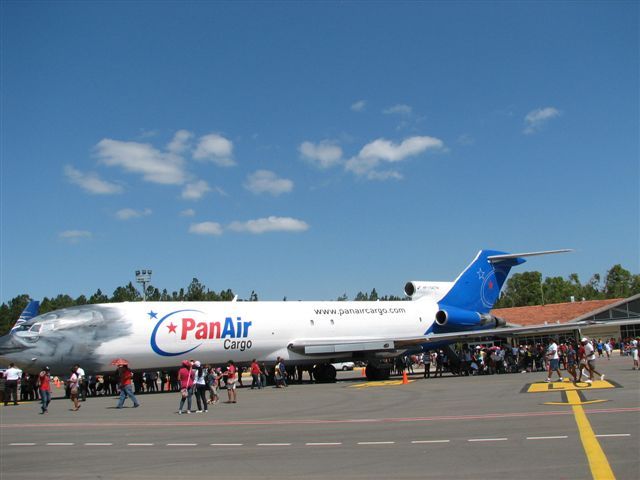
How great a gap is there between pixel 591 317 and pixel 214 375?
5152cm

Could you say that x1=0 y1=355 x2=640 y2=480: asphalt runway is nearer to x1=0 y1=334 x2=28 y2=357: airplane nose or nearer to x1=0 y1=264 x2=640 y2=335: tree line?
x1=0 y1=334 x2=28 y2=357: airplane nose

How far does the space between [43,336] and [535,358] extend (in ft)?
87.3

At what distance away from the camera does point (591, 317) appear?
2613 inches

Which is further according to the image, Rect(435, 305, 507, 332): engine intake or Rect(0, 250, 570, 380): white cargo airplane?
Rect(435, 305, 507, 332): engine intake

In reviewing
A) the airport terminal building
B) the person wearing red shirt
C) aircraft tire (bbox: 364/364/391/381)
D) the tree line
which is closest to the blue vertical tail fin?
aircraft tire (bbox: 364/364/391/381)

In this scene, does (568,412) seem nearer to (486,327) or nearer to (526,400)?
(526,400)

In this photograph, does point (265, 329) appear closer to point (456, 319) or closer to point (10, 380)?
point (10, 380)

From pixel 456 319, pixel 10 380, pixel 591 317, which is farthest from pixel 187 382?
pixel 591 317

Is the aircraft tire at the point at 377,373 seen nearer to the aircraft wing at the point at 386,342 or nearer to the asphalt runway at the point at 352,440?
the aircraft wing at the point at 386,342

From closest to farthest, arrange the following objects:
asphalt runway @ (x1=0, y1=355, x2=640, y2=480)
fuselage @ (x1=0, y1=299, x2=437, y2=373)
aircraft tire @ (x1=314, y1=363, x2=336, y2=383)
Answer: asphalt runway @ (x1=0, y1=355, x2=640, y2=480)
fuselage @ (x1=0, y1=299, x2=437, y2=373)
aircraft tire @ (x1=314, y1=363, x2=336, y2=383)

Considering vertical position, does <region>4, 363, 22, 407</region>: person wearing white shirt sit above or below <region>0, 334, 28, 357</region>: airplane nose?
below

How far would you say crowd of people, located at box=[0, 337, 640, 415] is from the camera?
2216 cm

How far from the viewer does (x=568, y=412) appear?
14.7 metres

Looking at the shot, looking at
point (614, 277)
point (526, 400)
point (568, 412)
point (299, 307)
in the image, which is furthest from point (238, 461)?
point (614, 277)
